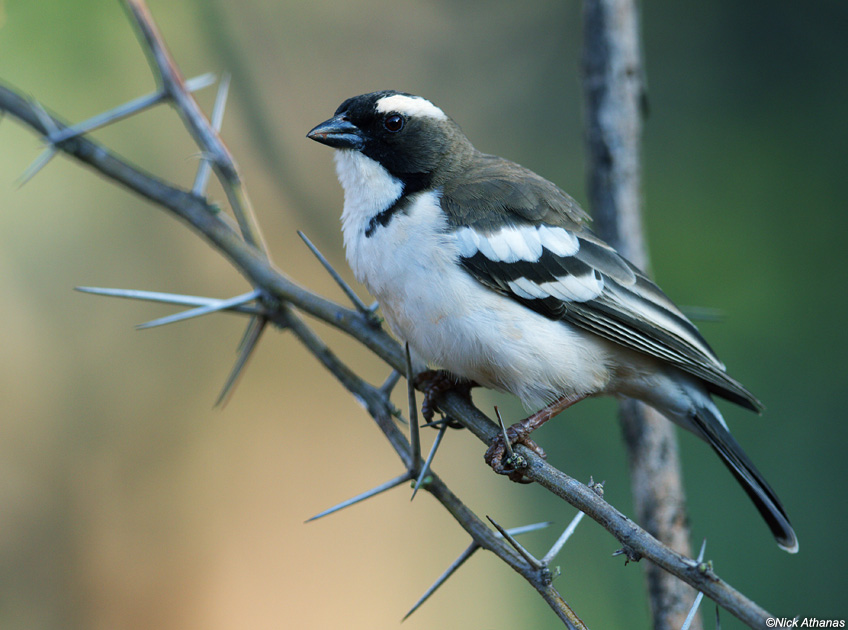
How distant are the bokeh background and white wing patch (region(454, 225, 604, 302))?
9.85 feet

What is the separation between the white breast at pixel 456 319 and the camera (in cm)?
261

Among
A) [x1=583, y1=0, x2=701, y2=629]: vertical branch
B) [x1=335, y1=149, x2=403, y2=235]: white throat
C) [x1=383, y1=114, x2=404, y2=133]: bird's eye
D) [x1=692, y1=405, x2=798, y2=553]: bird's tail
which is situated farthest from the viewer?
[x1=583, y1=0, x2=701, y2=629]: vertical branch

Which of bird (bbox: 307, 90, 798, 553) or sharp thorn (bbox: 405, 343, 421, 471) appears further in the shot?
bird (bbox: 307, 90, 798, 553)

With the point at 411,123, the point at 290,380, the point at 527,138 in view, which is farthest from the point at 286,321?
the point at 527,138

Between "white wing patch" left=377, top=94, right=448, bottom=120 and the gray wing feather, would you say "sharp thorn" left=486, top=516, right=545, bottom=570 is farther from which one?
"white wing patch" left=377, top=94, right=448, bottom=120

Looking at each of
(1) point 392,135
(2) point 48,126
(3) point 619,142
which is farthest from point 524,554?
(3) point 619,142

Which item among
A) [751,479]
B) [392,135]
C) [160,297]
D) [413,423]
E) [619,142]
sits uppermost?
[619,142]

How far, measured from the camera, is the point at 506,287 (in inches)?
107

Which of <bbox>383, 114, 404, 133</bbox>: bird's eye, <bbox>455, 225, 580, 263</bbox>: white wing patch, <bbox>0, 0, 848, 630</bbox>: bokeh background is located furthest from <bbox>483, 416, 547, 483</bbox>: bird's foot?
<bbox>0, 0, 848, 630</bbox>: bokeh background

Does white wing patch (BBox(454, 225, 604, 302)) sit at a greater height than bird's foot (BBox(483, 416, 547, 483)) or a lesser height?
greater

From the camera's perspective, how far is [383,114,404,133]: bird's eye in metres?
2.96

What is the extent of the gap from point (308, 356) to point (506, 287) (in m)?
3.13

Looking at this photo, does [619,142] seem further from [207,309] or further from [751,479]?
[207,309]

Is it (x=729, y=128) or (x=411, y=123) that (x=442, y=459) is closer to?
(x=411, y=123)
